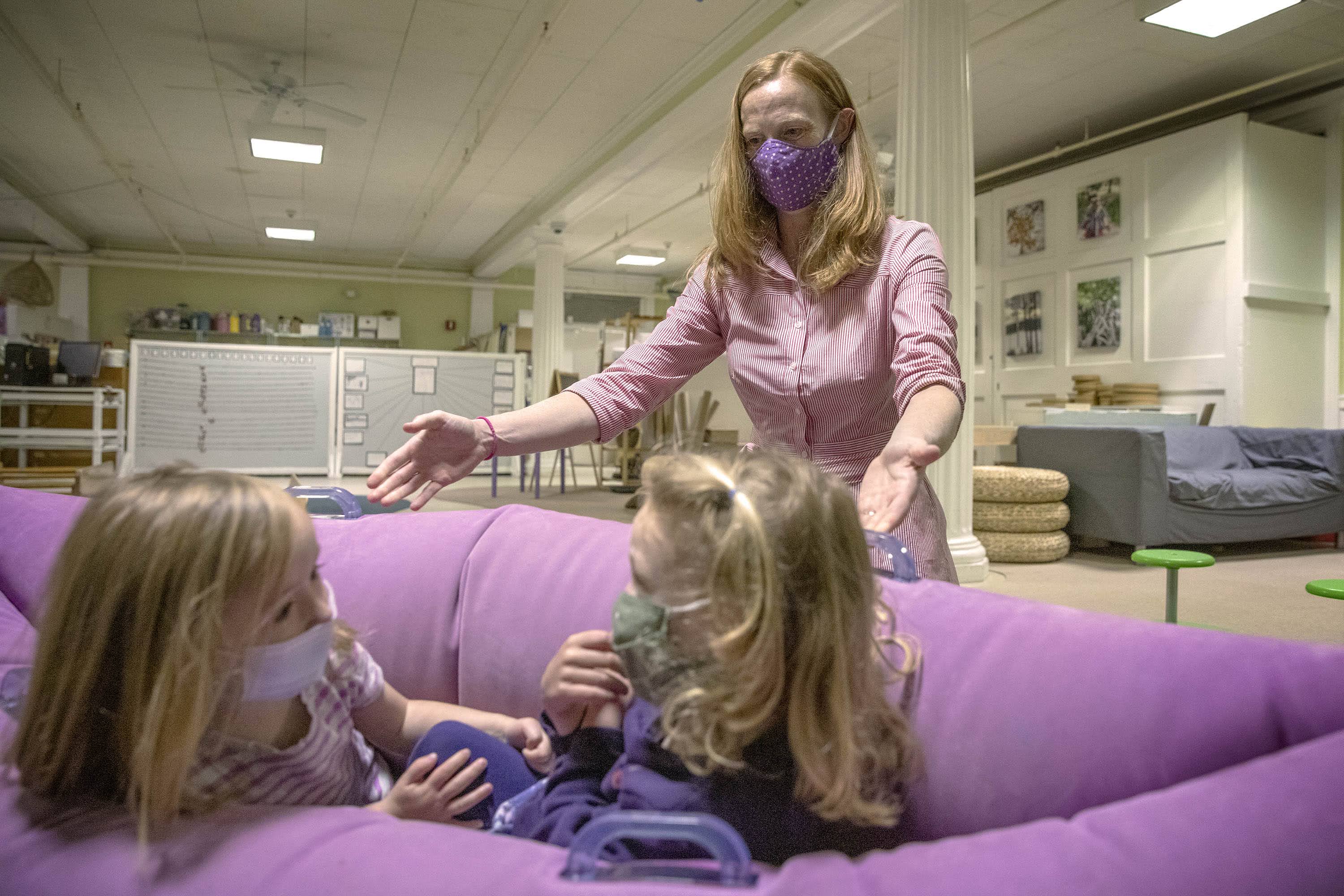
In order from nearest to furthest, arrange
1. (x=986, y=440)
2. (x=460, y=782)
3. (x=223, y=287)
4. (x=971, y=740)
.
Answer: (x=971, y=740), (x=460, y=782), (x=986, y=440), (x=223, y=287)

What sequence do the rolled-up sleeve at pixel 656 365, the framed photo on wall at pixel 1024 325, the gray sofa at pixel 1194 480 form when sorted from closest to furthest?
the rolled-up sleeve at pixel 656 365 → the gray sofa at pixel 1194 480 → the framed photo on wall at pixel 1024 325

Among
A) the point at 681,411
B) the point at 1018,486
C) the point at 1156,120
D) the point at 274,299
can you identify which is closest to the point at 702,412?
the point at 681,411

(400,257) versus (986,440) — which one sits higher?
(400,257)

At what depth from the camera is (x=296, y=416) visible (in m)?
8.99

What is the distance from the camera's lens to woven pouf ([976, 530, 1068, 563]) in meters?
4.71

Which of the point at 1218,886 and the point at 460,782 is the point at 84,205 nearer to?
the point at 460,782

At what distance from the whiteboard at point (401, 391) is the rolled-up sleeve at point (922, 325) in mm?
8347

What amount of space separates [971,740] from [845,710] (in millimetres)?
190

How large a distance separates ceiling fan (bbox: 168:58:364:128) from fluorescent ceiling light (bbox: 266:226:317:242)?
3951 millimetres

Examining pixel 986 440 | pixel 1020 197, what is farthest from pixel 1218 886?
pixel 1020 197

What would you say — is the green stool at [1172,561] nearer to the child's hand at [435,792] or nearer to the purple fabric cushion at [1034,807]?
the purple fabric cushion at [1034,807]

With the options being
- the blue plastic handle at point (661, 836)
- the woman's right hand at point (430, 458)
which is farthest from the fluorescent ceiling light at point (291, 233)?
the blue plastic handle at point (661, 836)

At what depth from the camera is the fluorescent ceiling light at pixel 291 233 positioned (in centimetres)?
1012

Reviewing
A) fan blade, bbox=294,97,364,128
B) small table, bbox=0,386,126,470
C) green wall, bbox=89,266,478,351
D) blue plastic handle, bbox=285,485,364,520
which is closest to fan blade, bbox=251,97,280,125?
fan blade, bbox=294,97,364,128
